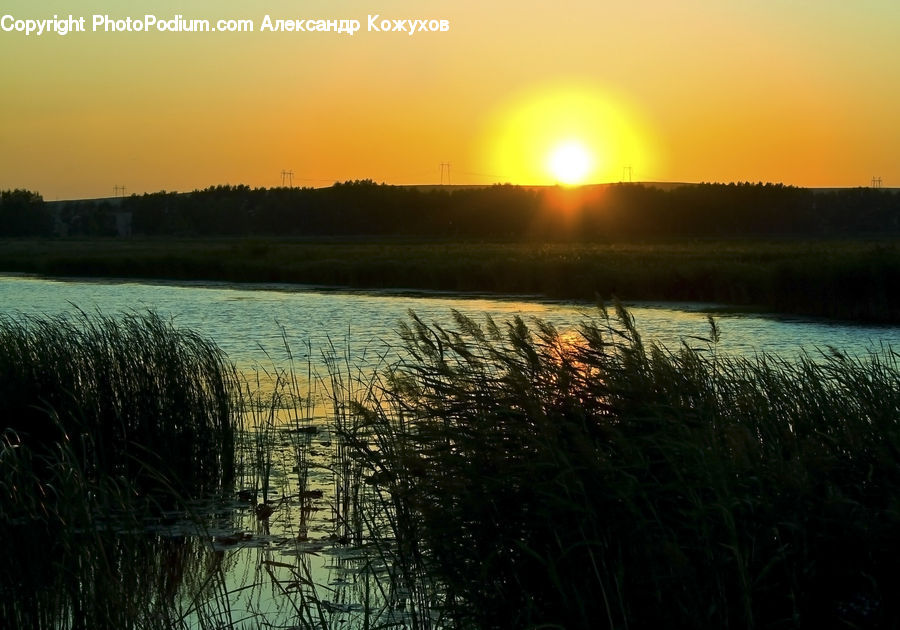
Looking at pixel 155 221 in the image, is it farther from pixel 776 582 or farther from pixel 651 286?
pixel 776 582

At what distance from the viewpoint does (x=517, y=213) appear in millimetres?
102750

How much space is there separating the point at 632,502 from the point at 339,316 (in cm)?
2445

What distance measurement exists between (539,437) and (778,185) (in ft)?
363

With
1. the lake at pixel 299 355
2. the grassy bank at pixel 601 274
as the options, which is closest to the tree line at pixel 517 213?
the grassy bank at pixel 601 274

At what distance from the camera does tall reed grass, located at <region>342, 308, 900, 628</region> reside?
502cm

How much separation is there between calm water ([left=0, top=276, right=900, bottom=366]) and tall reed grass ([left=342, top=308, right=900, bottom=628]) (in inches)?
331

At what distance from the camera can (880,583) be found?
5.05 meters

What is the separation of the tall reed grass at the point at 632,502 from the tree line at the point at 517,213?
86.2 metres

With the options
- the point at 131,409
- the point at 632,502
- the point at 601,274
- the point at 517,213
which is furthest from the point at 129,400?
the point at 517,213

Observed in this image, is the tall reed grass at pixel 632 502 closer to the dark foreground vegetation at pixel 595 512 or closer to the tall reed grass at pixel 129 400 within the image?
the dark foreground vegetation at pixel 595 512

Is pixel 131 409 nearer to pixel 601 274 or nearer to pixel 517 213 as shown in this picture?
pixel 601 274

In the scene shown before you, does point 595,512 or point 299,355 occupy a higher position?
point 595,512

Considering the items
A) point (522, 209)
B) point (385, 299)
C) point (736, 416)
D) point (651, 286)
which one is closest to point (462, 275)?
point (385, 299)

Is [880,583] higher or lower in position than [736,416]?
lower
